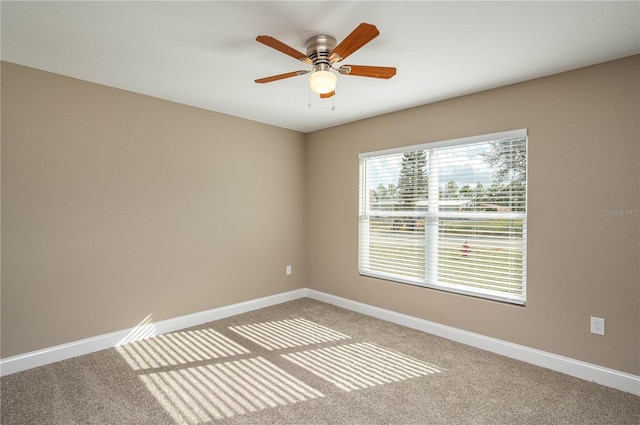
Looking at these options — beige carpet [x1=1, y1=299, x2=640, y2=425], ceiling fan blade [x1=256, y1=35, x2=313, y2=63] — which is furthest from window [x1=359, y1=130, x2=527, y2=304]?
ceiling fan blade [x1=256, y1=35, x2=313, y2=63]

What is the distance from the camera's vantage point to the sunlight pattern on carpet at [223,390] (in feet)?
6.79

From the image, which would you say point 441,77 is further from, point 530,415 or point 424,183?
point 530,415

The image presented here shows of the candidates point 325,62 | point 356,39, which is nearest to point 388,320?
point 325,62

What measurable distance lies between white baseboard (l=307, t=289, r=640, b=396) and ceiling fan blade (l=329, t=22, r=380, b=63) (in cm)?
272

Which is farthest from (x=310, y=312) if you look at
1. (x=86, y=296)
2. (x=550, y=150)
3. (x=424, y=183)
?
(x=550, y=150)

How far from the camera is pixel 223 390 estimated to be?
2297 mm

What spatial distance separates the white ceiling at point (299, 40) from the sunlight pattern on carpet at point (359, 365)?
7.89 ft

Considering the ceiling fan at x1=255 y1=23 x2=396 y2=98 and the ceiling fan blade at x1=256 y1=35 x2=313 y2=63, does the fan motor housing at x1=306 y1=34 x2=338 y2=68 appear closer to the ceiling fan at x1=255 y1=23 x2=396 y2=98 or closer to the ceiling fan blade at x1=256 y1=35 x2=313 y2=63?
the ceiling fan at x1=255 y1=23 x2=396 y2=98

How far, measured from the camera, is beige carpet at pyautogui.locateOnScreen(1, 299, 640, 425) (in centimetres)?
201

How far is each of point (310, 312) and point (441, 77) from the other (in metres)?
2.94

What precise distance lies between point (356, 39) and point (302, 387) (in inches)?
91.3

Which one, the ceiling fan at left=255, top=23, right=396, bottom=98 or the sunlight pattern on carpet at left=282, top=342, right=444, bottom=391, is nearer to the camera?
Answer: the ceiling fan at left=255, top=23, right=396, bottom=98

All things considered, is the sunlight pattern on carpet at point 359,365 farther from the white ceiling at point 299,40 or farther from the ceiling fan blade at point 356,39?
the white ceiling at point 299,40

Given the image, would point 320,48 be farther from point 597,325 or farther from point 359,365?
point 597,325
